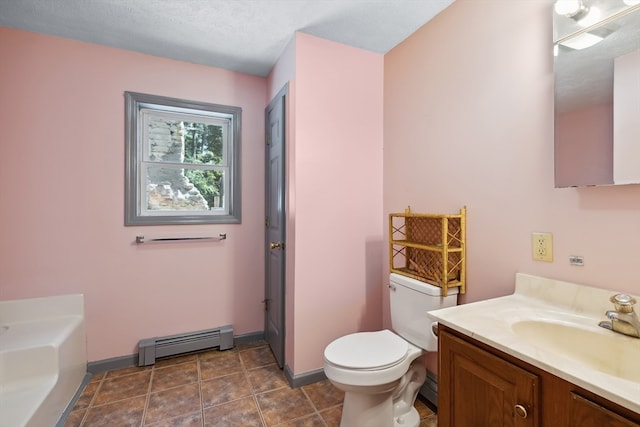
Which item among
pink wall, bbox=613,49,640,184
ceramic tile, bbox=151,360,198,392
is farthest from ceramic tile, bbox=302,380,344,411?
pink wall, bbox=613,49,640,184

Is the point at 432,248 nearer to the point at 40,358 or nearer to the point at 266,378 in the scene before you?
the point at 266,378

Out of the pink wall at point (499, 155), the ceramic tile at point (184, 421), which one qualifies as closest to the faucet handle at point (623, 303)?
the pink wall at point (499, 155)

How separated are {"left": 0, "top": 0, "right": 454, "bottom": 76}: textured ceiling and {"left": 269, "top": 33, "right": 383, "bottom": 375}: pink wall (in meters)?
0.15

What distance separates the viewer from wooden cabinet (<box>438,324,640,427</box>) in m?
0.71

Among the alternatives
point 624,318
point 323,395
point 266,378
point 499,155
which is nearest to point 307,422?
point 323,395

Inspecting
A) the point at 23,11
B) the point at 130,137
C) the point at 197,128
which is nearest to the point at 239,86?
the point at 197,128

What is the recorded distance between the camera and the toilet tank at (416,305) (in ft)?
5.17

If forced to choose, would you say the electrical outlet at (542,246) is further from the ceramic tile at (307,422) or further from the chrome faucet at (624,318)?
the ceramic tile at (307,422)

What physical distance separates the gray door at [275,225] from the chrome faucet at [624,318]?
1701mm

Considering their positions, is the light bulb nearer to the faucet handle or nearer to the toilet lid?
the faucet handle

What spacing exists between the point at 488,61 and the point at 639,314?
1.23 meters

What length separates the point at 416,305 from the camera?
166 centimetres

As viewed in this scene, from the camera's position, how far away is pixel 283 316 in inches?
86.0

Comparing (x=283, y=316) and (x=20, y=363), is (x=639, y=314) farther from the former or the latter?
(x=20, y=363)
